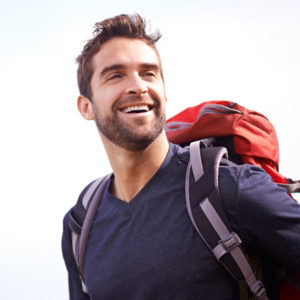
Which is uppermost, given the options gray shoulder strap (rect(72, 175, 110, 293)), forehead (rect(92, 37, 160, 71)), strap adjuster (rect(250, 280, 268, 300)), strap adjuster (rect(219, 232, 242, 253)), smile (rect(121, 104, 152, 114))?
forehead (rect(92, 37, 160, 71))

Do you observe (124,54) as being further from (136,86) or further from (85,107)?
(85,107)

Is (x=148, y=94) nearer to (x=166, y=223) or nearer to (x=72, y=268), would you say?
(x=166, y=223)

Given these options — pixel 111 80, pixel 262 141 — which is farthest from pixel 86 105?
pixel 262 141

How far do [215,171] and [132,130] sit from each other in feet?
2.84

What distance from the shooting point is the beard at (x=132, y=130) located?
314 cm

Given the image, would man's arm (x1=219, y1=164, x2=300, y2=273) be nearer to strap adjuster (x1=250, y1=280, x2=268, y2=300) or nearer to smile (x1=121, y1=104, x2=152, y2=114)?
strap adjuster (x1=250, y1=280, x2=268, y2=300)

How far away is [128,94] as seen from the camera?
10.5 feet

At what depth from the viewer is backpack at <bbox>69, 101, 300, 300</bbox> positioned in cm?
251

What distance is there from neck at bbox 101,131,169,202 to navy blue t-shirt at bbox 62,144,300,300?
Answer: 122 mm

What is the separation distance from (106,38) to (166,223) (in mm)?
1940

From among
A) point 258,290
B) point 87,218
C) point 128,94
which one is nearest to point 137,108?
point 128,94

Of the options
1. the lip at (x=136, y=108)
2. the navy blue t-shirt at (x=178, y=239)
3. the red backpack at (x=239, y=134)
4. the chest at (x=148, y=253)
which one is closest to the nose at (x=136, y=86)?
the lip at (x=136, y=108)

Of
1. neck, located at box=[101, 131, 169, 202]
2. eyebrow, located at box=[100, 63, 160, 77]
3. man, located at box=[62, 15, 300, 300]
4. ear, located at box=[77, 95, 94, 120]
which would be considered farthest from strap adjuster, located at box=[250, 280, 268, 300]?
ear, located at box=[77, 95, 94, 120]

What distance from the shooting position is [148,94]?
3248 millimetres
